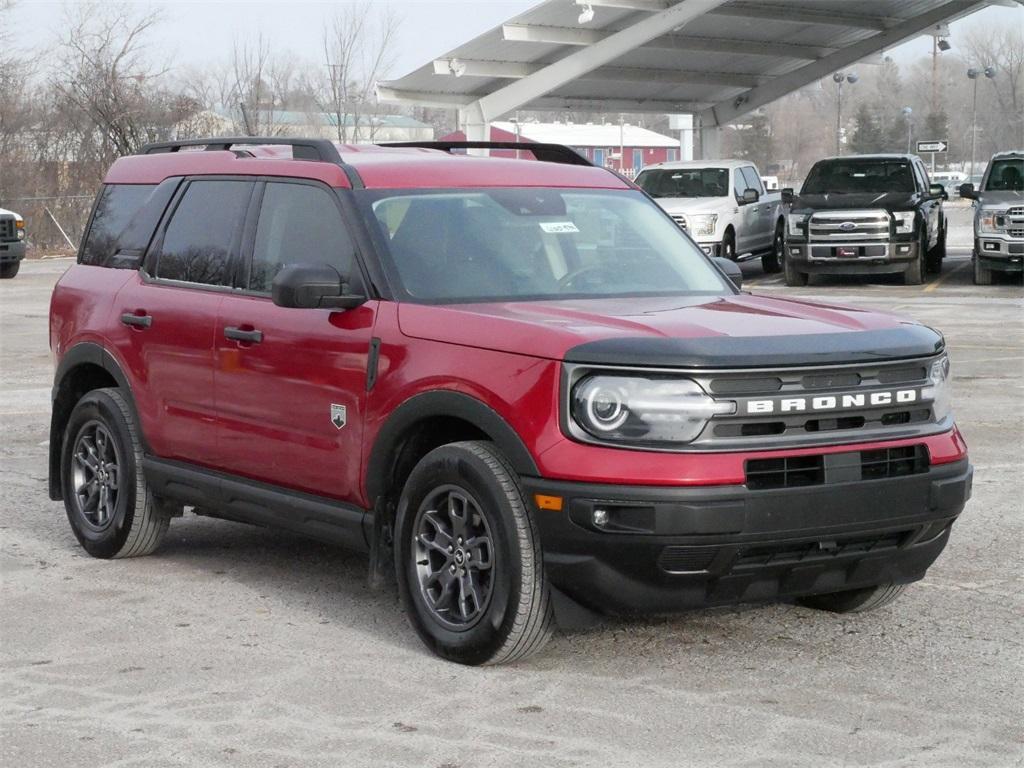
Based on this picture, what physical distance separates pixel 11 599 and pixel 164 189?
1999 millimetres

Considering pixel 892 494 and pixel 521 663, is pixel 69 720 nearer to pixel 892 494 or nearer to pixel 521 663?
pixel 521 663

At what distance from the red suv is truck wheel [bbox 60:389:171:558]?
0.02m

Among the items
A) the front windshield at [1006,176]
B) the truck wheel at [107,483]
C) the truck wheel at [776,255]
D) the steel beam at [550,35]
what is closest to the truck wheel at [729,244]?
the truck wheel at [776,255]

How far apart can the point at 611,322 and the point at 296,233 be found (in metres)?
1.68

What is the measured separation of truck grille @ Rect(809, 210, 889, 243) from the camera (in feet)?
81.0

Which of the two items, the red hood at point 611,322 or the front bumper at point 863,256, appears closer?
the red hood at point 611,322

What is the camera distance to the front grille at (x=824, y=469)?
17.0 ft

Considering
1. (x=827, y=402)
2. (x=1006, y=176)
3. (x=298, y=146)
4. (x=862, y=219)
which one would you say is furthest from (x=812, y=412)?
(x=1006, y=176)

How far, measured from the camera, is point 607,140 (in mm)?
105938

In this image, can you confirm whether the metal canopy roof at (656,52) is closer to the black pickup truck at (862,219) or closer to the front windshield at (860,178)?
the front windshield at (860,178)

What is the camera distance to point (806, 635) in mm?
6047

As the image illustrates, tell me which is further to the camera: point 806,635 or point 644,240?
point 644,240

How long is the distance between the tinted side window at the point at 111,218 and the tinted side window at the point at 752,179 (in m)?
20.7

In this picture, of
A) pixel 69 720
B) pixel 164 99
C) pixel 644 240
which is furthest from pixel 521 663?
pixel 164 99
